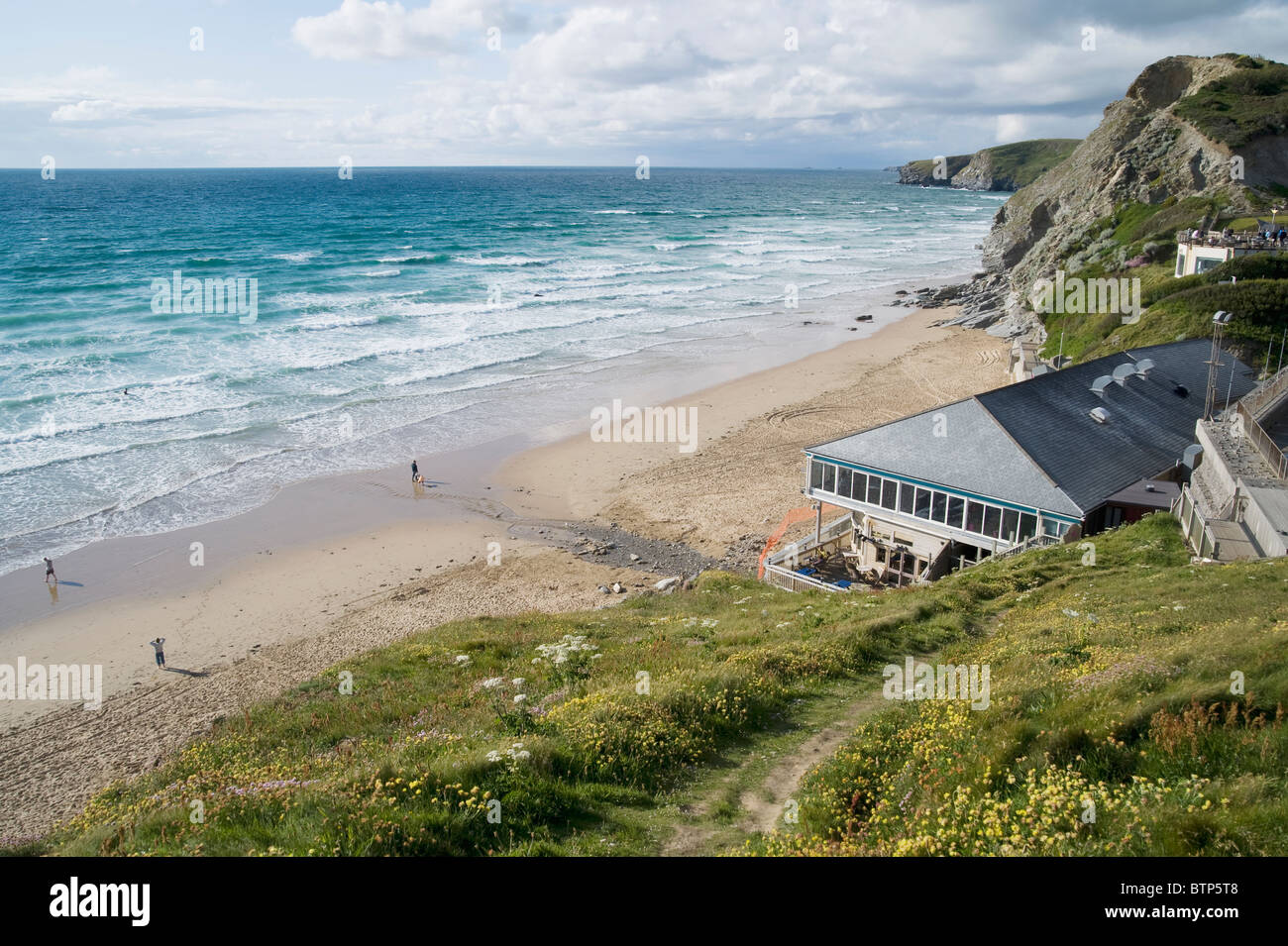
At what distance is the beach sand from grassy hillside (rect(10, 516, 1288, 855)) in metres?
4.57

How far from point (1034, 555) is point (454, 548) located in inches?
724

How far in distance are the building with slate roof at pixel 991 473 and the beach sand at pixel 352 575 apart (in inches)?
220

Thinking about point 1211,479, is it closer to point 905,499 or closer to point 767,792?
point 905,499

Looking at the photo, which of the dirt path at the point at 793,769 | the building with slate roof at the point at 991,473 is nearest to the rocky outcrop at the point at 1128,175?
the building with slate roof at the point at 991,473

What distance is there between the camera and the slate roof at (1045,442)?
21578 mm

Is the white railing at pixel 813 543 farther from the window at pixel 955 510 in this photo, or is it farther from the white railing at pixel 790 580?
the window at pixel 955 510

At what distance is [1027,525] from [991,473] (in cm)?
155

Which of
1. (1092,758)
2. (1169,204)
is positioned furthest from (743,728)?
(1169,204)

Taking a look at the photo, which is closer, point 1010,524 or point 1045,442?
point 1010,524

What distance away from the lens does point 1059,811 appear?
765cm

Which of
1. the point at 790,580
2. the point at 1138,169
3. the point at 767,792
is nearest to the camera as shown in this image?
the point at 767,792

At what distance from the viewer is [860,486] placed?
23812 mm

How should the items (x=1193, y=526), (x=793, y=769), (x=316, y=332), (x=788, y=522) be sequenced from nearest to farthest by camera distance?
1. (x=793, y=769)
2. (x=1193, y=526)
3. (x=788, y=522)
4. (x=316, y=332)
